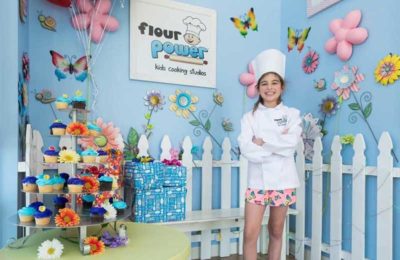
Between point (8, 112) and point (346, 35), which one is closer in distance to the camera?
point (8, 112)

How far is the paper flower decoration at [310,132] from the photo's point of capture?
2.35m

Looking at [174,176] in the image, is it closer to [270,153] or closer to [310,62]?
[270,153]

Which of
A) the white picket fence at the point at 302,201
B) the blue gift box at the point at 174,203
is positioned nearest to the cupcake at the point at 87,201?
the white picket fence at the point at 302,201

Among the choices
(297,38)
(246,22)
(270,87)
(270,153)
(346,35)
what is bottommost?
(270,153)

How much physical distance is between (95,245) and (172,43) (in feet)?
5.48

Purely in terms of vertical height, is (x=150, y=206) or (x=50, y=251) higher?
(x=50, y=251)

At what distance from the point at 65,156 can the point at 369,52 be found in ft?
6.02

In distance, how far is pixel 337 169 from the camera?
2111 millimetres

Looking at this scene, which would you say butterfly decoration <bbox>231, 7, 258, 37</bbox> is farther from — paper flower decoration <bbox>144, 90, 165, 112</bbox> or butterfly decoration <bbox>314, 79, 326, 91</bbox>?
paper flower decoration <bbox>144, 90, 165, 112</bbox>

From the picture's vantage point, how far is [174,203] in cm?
200

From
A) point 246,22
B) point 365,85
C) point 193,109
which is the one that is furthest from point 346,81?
point 193,109

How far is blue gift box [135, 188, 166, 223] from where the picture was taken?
1.90 meters

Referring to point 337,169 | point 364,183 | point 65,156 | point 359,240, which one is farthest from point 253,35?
point 65,156

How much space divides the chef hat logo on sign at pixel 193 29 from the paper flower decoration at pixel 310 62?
825 mm
